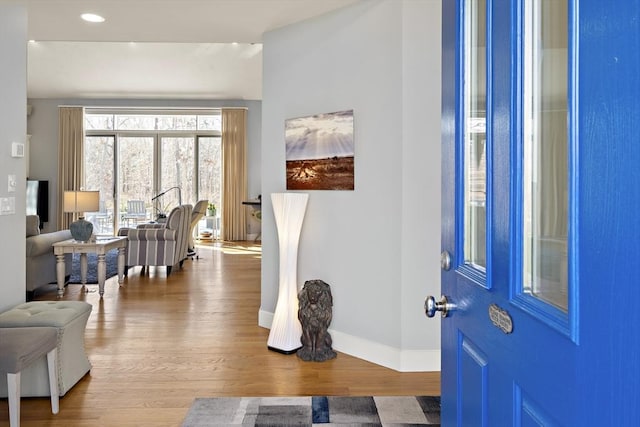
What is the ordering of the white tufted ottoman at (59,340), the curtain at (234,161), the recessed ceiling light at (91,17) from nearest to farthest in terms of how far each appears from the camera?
1. the white tufted ottoman at (59,340)
2. the recessed ceiling light at (91,17)
3. the curtain at (234,161)

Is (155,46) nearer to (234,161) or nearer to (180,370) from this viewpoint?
(234,161)

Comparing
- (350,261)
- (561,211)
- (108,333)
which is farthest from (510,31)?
(108,333)

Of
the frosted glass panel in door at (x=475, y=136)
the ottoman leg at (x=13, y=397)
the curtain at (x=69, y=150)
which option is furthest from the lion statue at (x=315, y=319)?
the curtain at (x=69, y=150)

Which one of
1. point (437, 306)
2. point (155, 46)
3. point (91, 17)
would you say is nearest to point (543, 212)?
point (437, 306)

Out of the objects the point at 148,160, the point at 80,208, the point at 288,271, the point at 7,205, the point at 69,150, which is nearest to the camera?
the point at 7,205

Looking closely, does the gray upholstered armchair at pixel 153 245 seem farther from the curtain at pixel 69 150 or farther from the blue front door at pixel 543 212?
the blue front door at pixel 543 212

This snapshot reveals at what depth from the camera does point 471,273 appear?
1.20 meters

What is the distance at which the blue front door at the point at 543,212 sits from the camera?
0.59 meters

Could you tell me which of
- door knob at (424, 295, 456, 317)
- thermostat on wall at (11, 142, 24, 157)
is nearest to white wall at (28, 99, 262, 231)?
thermostat on wall at (11, 142, 24, 157)

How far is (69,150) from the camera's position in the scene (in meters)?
11.0

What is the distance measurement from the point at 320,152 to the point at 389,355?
5.39 ft

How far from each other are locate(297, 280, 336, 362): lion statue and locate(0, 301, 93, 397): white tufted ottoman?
1.50 metres

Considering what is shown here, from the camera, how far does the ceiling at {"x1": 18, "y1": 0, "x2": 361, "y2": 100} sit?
3.72m

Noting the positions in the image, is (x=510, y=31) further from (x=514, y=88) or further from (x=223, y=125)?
(x=223, y=125)
